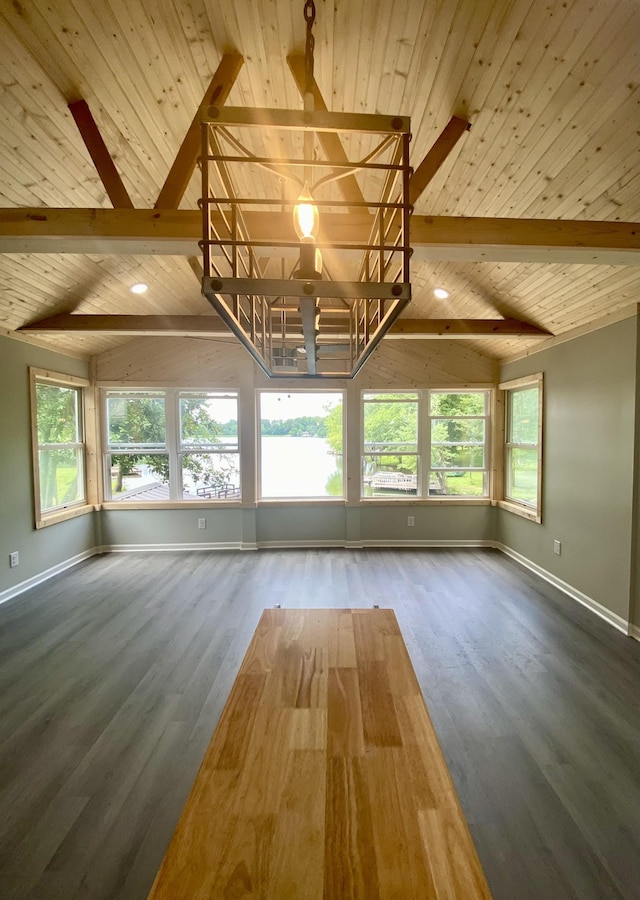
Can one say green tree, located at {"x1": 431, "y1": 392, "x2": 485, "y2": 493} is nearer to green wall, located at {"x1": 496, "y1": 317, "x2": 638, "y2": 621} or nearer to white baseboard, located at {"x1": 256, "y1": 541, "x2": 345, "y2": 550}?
green wall, located at {"x1": 496, "y1": 317, "x2": 638, "y2": 621}

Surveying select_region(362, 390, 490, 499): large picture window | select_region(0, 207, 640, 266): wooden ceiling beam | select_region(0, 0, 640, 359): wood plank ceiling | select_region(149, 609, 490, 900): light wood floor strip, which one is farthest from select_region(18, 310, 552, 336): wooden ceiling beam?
select_region(149, 609, 490, 900): light wood floor strip

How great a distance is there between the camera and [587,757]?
1.89m

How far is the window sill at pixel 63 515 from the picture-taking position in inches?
164

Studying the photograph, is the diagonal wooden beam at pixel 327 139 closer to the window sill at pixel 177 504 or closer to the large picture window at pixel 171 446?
the large picture window at pixel 171 446

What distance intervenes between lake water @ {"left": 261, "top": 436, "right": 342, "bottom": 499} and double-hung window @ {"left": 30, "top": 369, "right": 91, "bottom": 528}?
246cm

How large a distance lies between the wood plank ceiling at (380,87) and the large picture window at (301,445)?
9.45 ft

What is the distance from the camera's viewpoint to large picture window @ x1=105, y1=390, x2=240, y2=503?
17.1 ft

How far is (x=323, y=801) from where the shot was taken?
33.2 inches

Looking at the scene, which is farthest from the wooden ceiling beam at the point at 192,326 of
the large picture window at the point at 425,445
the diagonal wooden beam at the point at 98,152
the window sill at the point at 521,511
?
the window sill at the point at 521,511

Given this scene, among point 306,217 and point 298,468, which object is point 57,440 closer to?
point 298,468

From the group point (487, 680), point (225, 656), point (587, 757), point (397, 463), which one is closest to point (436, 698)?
point (487, 680)

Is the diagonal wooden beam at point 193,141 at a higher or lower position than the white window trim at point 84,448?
higher

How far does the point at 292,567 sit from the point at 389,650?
320 cm

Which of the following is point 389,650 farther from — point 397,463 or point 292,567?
point 397,463
